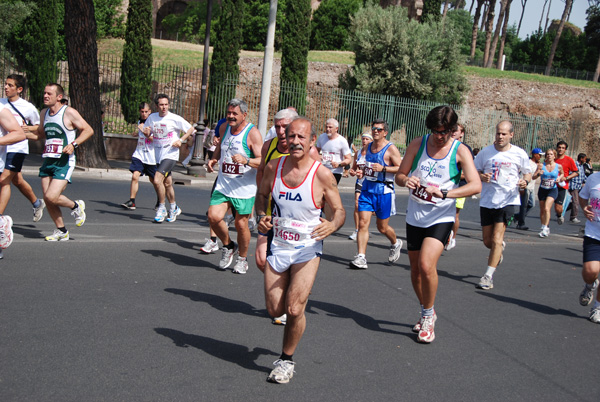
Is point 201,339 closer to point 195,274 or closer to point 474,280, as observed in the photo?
point 195,274

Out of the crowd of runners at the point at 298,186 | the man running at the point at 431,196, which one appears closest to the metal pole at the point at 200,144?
the crowd of runners at the point at 298,186

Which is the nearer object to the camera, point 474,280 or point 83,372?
point 83,372

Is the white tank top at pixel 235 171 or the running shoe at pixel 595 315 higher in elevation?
the white tank top at pixel 235 171

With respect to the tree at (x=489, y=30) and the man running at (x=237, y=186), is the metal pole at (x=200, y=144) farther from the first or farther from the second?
the tree at (x=489, y=30)

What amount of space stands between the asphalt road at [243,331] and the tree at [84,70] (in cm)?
873

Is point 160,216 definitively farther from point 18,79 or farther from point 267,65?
point 267,65

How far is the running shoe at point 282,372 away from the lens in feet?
14.4

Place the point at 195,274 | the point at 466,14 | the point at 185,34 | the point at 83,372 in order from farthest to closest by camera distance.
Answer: the point at 466,14 → the point at 185,34 → the point at 195,274 → the point at 83,372

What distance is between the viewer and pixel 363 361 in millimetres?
5039

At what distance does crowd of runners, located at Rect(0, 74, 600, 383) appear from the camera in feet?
14.8

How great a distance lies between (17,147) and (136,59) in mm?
25921

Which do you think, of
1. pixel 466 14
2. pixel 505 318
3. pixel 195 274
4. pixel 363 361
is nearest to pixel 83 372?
pixel 363 361

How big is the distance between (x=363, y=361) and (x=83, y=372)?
207cm

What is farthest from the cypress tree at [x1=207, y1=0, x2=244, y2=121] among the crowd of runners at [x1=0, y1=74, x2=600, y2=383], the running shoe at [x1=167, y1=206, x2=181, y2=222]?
the running shoe at [x1=167, y1=206, x2=181, y2=222]
